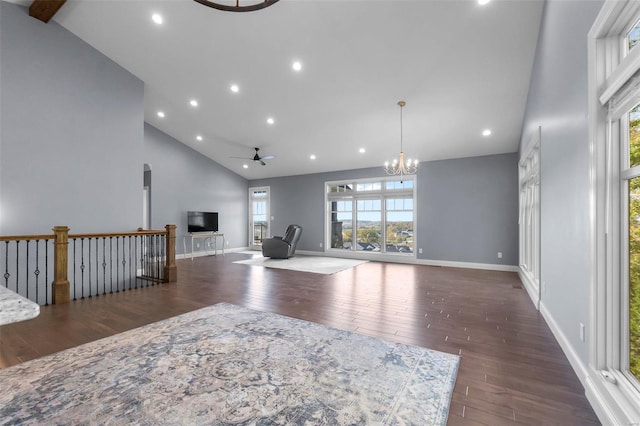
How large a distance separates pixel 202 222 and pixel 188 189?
1110 millimetres

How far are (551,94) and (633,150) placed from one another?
1.78 meters

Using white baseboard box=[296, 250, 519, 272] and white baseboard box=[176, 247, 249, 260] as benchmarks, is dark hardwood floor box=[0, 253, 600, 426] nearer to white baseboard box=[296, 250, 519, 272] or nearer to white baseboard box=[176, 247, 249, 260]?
white baseboard box=[296, 250, 519, 272]

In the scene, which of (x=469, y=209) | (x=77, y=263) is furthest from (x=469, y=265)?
(x=77, y=263)

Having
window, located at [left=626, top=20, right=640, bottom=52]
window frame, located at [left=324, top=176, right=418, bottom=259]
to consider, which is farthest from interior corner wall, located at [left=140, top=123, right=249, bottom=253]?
window, located at [left=626, top=20, right=640, bottom=52]

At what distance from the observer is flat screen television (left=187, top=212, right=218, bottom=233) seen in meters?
8.66

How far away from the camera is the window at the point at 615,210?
5.21ft

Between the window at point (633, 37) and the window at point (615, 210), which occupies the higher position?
the window at point (633, 37)

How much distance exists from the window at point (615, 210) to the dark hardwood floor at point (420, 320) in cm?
32

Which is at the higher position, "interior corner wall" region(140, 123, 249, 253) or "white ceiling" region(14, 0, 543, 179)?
"white ceiling" region(14, 0, 543, 179)

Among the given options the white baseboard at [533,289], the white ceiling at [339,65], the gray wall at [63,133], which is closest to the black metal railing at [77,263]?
the gray wall at [63,133]

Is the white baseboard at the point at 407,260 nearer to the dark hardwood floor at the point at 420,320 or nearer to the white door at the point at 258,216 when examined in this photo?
the dark hardwood floor at the point at 420,320

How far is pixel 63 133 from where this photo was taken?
186 inches

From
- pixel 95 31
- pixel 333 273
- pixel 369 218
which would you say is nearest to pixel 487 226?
pixel 369 218

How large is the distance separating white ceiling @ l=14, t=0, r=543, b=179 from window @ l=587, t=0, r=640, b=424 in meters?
2.12
